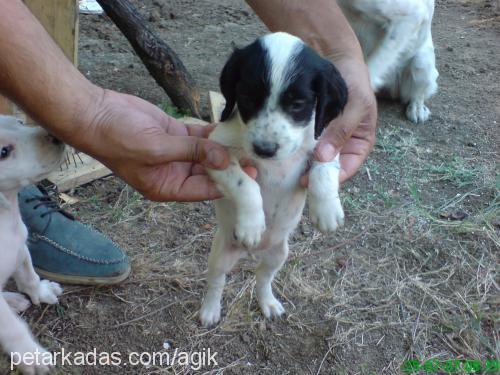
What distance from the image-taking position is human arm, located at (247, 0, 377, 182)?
224cm

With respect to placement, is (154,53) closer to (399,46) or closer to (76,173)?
(76,173)

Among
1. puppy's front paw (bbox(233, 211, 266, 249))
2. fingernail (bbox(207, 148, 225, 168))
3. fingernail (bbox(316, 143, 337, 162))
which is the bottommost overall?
puppy's front paw (bbox(233, 211, 266, 249))

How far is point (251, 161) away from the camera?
2.07 metres

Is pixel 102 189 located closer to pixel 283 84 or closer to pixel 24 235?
pixel 24 235

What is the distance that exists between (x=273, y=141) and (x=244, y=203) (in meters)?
0.28

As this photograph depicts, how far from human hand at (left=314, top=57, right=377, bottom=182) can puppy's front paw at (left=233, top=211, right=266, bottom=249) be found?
0.31 meters

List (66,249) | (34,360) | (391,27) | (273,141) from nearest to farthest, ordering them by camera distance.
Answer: (273,141) < (34,360) < (66,249) < (391,27)

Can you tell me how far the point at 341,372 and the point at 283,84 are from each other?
1300mm

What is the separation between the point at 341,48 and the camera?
2375 mm

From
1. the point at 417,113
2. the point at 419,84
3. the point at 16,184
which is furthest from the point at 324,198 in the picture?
the point at 419,84

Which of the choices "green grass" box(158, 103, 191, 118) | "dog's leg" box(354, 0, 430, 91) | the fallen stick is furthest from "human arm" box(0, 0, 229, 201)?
"dog's leg" box(354, 0, 430, 91)

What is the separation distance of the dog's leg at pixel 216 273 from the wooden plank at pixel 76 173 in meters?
1.20

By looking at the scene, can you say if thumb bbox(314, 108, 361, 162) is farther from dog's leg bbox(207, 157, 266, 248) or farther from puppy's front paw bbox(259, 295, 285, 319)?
puppy's front paw bbox(259, 295, 285, 319)

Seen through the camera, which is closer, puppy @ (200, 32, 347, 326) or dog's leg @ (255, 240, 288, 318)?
puppy @ (200, 32, 347, 326)
